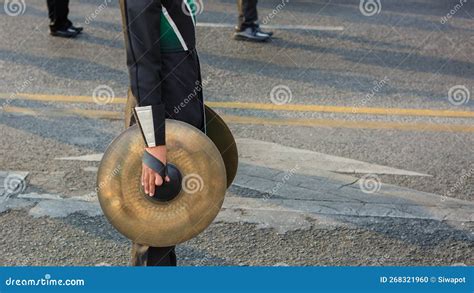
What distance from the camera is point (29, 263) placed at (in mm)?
4477

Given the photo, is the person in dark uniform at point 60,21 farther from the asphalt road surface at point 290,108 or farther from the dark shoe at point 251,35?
the dark shoe at point 251,35

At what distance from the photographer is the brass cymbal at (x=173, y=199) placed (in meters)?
3.43

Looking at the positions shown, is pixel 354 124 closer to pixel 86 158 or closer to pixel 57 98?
pixel 86 158

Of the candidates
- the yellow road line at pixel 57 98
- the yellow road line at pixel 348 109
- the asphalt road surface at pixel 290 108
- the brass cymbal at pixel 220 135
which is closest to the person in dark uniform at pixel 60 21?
the asphalt road surface at pixel 290 108

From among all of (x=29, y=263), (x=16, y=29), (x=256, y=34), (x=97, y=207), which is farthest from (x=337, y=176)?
(x=16, y=29)

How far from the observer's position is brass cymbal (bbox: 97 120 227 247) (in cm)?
343

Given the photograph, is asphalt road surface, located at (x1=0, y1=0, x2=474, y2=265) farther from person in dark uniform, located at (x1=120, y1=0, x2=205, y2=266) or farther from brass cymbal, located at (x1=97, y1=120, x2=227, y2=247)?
person in dark uniform, located at (x1=120, y1=0, x2=205, y2=266)

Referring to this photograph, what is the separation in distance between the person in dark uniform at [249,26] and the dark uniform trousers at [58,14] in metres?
1.92

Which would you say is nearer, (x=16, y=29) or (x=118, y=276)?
(x=118, y=276)

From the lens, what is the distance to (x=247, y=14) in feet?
30.0

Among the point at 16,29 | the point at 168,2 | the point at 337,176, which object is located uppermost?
the point at 168,2

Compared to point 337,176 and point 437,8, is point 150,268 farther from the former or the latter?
point 437,8

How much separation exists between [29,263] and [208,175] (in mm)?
1535

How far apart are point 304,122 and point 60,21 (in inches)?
147
